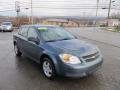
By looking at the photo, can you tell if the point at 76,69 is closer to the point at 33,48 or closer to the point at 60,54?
the point at 60,54

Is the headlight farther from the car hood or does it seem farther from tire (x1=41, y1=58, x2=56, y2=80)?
tire (x1=41, y1=58, x2=56, y2=80)

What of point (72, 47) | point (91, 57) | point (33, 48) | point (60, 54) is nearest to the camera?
point (60, 54)

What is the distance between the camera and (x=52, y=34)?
16.8 feet

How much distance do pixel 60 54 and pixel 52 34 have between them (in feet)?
4.50

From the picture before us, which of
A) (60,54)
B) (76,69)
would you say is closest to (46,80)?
(60,54)

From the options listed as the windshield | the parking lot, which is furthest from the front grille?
the windshield

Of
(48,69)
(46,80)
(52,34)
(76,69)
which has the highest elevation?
(52,34)

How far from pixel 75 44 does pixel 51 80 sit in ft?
4.17

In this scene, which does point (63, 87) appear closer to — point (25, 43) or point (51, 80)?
point (51, 80)

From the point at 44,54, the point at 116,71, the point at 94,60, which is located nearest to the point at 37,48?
the point at 44,54

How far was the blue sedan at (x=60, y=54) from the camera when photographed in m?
3.80

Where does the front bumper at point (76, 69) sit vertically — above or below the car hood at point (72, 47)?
below

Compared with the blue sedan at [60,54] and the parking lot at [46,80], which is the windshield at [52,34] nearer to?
the blue sedan at [60,54]

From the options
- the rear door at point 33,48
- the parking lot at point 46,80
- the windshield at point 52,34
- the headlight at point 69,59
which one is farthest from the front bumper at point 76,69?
the windshield at point 52,34
